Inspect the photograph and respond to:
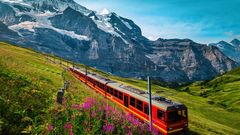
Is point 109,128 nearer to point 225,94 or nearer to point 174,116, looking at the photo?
point 174,116

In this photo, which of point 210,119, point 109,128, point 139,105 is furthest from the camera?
point 210,119

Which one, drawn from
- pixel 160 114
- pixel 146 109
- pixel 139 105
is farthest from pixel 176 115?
pixel 139 105

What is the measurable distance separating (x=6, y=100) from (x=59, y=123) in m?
4.30

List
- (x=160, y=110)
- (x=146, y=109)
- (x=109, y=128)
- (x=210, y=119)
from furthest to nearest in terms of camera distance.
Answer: (x=210, y=119) < (x=146, y=109) < (x=160, y=110) < (x=109, y=128)

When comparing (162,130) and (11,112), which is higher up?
(11,112)

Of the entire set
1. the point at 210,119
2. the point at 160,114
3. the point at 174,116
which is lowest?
the point at 210,119

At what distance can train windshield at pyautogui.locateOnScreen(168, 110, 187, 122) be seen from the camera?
24016 mm

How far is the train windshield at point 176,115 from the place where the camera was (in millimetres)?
24016

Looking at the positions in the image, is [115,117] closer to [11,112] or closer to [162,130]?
[11,112]

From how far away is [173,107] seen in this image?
24141 millimetres

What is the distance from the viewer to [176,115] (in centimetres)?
2461

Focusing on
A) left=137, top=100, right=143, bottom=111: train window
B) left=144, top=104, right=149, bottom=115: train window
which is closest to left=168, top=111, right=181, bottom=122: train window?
left=144, top=104, right=149, bottom=115: train window

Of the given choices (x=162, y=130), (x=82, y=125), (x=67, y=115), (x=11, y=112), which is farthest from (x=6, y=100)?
(x=162, y=130)

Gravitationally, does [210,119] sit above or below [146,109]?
below
